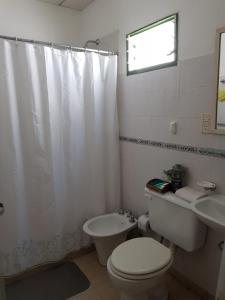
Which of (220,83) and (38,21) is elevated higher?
(38,21)

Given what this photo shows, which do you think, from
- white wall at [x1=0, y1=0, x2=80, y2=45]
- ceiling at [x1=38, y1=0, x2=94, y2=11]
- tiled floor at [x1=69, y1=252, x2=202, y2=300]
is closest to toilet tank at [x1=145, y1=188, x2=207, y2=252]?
tiled floor at [x1=69, y1=252, x2=202, y2=300]

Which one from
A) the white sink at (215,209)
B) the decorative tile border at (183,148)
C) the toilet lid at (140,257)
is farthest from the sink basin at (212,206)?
the toilet lid at (140,257)

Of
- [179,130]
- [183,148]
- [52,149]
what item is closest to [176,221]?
[183,148]

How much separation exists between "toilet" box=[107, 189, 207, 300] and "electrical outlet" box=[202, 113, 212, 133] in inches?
19.2

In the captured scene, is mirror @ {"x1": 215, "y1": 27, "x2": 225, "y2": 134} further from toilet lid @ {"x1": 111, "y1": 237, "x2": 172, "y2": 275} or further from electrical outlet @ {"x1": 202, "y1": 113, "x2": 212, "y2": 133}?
toilet lid @ {"x1": 111, "y1": 237, "x2": 172, "y2": 275}

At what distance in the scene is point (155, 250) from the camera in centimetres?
157

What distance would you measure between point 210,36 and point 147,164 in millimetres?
1054

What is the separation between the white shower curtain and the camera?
1.79 metres

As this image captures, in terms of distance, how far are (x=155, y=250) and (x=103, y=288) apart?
0.63 metres

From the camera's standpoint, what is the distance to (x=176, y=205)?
1.62m

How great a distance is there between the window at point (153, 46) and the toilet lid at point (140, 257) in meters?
1.28

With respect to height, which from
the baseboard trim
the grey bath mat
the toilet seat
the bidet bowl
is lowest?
the grey bath mat

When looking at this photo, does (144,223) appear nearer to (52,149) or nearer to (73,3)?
(52,149)

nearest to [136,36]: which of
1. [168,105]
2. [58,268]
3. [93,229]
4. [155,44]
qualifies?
[155,44]
